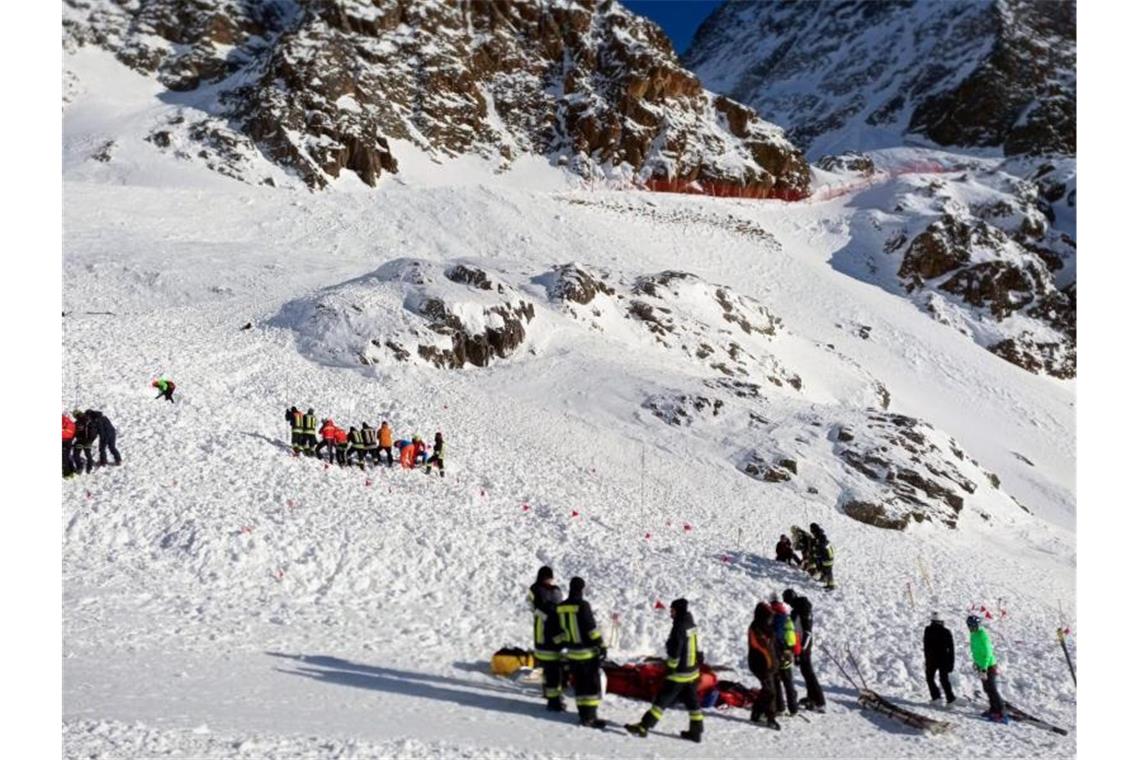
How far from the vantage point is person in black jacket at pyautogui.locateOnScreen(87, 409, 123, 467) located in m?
18.3

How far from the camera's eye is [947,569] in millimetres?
22719

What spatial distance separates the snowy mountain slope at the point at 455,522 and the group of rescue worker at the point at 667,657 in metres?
0.36

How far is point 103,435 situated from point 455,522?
784 cm

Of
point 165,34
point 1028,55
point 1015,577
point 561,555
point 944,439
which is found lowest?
point 1015,577

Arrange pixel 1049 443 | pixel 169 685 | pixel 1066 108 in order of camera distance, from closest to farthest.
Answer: pixel 169 685 → pixel 1049 443 → pixel 1066 108

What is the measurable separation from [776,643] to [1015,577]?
51.0 feet

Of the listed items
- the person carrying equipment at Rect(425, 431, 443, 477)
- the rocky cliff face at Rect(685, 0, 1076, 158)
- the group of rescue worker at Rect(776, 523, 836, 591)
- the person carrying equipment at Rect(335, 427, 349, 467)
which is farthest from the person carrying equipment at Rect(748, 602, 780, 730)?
the rocky cliff face at Rect(685, 0, 1076, 158)

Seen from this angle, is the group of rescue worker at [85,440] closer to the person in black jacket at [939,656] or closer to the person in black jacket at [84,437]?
the person in black jacket at [84,437]

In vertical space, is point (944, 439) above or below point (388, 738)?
above

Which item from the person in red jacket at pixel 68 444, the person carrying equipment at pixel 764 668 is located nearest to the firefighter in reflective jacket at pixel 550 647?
the person carrying equipment at pixel 764 668

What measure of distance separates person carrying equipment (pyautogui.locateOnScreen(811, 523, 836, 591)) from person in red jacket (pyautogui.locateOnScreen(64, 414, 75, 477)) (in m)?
15.9

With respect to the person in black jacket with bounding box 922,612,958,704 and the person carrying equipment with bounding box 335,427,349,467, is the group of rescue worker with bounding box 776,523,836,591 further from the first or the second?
the person carrying equipment with bounding box 335,427,349,467

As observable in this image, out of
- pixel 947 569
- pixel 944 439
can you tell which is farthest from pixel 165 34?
pixel 947 569

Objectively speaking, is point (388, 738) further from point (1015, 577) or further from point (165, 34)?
point (165, 34)
